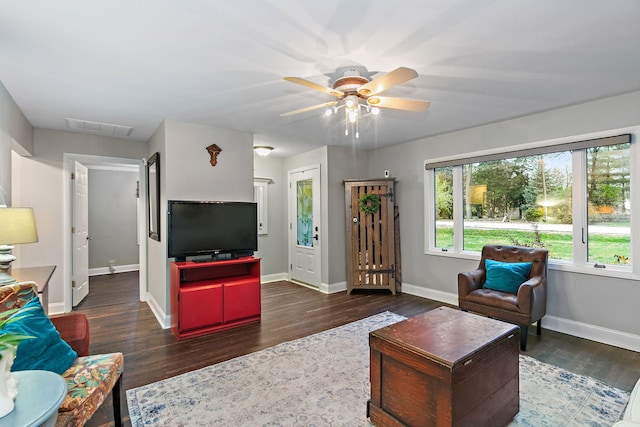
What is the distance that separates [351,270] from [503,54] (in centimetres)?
360

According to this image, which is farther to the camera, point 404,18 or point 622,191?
point 622,191

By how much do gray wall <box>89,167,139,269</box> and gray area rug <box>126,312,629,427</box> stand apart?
566cm

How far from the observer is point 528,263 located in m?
3.45

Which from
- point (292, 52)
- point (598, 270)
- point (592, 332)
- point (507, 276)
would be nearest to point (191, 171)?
point (292, 52)

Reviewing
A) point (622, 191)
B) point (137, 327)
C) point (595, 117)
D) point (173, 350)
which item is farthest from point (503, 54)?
point (137, 327)

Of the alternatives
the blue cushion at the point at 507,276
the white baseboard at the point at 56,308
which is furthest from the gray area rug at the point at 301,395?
the white baseboard at the point at 56,308

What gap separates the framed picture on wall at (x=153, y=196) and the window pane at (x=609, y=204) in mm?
4824

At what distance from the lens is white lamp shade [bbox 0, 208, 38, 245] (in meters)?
2.31

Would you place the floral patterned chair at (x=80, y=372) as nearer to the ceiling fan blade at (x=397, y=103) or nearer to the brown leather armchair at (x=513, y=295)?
the ceiling fan blade at (x=397, y=103)

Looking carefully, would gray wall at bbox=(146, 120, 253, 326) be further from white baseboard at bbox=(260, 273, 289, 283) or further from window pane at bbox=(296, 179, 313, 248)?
white baseboard at bbox=(260, 273, 289, 283)

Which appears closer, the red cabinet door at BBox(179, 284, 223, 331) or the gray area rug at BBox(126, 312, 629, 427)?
Answer: the gray area rug at BBox(126, 312, 629, 427)

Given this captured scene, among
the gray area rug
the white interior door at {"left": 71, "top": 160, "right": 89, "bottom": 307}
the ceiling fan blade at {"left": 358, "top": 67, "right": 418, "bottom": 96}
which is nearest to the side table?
the gray area rug

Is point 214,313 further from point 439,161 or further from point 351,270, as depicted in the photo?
point 439,161

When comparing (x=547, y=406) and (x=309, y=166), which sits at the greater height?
(x=309, y=166)
